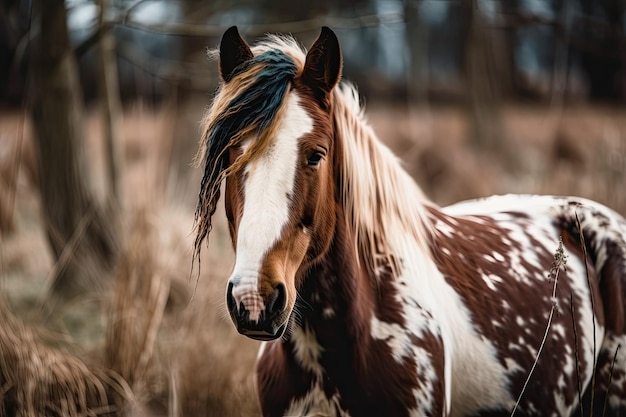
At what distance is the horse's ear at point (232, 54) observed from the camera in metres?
2.11

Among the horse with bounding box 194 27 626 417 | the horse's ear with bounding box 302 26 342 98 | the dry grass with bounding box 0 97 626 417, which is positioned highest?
the horse's ear with bounding box 302 26 342 98

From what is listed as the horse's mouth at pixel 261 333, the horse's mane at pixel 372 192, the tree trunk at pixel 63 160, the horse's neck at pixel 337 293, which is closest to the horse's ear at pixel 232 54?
the horse's mane at pixel 372 192

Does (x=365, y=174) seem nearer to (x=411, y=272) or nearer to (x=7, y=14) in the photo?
(x=411, y=272)

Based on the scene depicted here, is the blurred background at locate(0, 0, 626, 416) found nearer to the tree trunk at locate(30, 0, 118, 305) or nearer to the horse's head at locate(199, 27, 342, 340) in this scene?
the tree trunk at locate(30, 0, 118, 305)

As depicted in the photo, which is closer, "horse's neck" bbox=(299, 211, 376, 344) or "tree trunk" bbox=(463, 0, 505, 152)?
"horse's neck" bbox=(299, 211, 376, 344)

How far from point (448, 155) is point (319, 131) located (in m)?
8.27

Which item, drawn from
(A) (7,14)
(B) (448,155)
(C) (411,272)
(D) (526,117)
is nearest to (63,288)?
(A) (7,14)

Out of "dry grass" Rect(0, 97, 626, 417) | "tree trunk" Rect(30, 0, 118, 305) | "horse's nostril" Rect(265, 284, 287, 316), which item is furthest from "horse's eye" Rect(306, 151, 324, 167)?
"tree trunk" Rect(30, 0, 118, 305)

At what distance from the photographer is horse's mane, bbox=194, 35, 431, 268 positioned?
1.95 metres

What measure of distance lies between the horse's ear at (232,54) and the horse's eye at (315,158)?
43cm

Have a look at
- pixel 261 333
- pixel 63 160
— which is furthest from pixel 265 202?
pixel 63 160

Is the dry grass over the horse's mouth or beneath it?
beneath

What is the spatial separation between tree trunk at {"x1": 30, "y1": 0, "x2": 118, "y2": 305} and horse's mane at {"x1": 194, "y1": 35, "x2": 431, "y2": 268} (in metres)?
2.89

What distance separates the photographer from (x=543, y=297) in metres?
2.56
